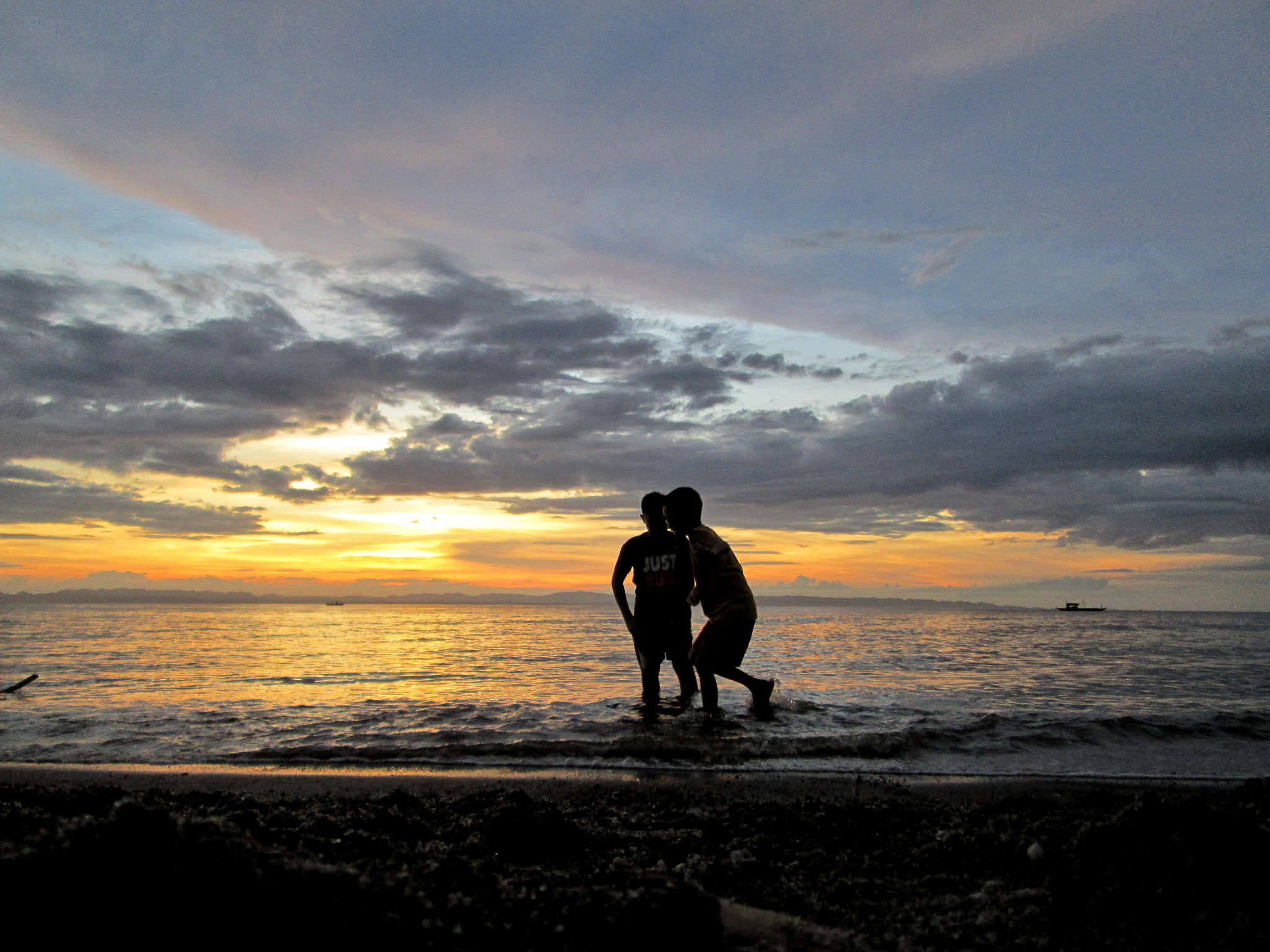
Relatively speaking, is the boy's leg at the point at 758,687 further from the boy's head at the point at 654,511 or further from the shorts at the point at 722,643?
the boy's head at the point at 654,511

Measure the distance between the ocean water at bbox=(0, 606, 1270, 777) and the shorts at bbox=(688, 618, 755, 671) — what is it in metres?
0.56

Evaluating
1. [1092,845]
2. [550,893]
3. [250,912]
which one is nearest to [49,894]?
[250,912]

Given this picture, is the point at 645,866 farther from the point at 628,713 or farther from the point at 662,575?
the point at 662,575

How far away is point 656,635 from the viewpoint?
7773mm

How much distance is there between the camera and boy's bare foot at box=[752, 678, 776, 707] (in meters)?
7.62

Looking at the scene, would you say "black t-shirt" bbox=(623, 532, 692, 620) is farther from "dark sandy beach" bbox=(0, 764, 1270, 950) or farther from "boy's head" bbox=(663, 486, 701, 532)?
"dark sandy beach" bbox=(0, 764, 1270, 950)

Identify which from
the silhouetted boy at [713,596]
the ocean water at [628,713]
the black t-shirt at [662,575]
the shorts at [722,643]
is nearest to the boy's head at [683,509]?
the silhouetted boy at [713,596]

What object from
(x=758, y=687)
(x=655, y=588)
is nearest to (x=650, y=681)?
(x=655, y=588)

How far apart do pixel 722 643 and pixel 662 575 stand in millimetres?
1015

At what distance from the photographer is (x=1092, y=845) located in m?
2.74

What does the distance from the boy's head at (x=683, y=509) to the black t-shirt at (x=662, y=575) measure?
0.47 metres

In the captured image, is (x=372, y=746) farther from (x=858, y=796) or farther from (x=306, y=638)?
(x=306, y=638)

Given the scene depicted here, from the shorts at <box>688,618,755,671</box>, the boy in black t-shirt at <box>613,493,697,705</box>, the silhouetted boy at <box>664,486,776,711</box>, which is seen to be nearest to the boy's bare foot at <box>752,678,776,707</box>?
the silhouetted boy at <box>664,486,776,711</box>

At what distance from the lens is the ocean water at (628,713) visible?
5.88 m
